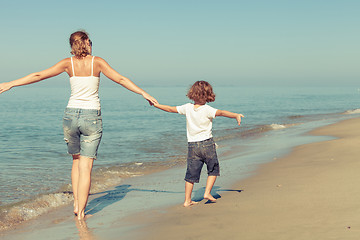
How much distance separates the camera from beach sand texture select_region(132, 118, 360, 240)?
304 centimetres

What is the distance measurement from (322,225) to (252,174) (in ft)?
10.6

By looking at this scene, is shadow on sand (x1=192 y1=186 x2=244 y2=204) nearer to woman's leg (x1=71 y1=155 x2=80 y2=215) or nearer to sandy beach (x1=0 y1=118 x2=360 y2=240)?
sandy beach (x1=0 y1=118 x2=360 y2=240)

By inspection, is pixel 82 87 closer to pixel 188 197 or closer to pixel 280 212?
pixel 188 197

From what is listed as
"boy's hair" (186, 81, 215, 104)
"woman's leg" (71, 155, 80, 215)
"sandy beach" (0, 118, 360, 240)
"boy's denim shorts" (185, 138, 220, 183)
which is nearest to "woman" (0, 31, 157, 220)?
"woman's leg" (71, 155, 80, 215)

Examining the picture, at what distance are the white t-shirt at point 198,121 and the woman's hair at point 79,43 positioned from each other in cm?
136

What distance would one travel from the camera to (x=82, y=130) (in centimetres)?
420

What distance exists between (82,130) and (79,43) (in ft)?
3.28

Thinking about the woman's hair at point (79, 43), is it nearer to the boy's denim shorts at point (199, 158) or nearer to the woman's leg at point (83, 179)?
the woman's leg at point (83, 179)

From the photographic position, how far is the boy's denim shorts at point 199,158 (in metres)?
4.71

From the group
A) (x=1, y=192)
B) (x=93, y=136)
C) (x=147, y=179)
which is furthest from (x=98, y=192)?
(x=93, y=136)

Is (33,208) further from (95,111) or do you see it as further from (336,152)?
(336,152)

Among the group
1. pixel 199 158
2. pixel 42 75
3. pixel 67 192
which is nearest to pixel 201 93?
pixel 199 158

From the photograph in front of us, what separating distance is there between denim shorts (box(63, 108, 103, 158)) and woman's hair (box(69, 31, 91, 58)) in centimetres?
65

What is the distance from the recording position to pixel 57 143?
1412 cm
